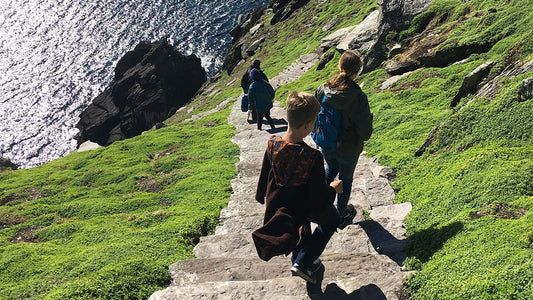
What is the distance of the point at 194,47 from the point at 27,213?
68110 millimetres

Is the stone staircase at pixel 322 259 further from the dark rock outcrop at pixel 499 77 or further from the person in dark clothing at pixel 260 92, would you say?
the person in dark clothing at pixel 260 92

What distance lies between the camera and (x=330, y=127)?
7922mm

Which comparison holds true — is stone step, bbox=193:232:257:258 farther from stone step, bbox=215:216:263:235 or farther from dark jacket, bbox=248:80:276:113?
dark jacket, bbox=248:80:276:113

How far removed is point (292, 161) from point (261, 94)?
44.2ft

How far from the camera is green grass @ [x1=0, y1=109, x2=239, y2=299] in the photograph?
28.7 feet

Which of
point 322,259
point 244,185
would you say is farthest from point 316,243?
point 244,185

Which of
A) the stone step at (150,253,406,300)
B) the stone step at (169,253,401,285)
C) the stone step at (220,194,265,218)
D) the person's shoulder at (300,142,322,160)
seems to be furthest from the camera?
the stone step at (220,194,265,218)

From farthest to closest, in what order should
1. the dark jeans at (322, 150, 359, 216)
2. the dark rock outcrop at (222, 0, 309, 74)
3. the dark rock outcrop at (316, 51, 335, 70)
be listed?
1. the dark rock outcrop at (222, 0, 309, 74)
2. the dark rock outcrop at (316, 51, 335, 70)
3. the dark jeans at (322, 150, 359, 216)

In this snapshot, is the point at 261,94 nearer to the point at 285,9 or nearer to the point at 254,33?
the point at 285,9

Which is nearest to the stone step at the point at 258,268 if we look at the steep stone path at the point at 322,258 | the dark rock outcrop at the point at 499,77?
the steep stone path at the point at 322,258

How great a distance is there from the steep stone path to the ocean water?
63975 mm

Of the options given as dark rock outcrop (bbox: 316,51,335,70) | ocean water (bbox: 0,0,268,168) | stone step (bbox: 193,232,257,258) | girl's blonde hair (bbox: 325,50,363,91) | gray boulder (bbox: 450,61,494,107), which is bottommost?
dark rock outcrop (bbox: 316,51,335,70)

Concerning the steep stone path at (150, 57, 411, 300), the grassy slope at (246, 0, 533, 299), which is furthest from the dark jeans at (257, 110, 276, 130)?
the steep stone path at (150, 57, 411, 300)

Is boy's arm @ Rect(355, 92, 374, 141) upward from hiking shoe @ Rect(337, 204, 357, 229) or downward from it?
upward
